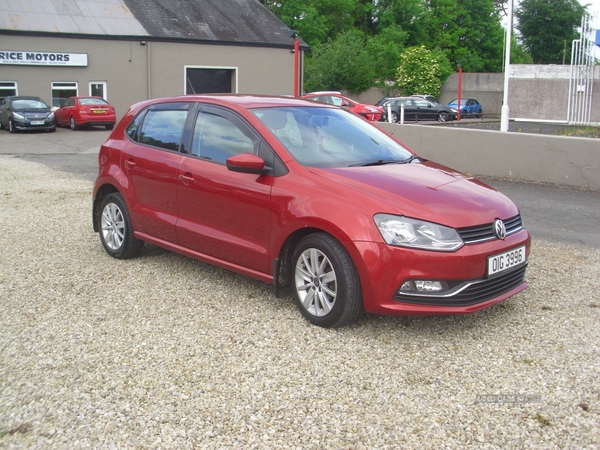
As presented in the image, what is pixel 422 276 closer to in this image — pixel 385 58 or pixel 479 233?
pixel 479 233

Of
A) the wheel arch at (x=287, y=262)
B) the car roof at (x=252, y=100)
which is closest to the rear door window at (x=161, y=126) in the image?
the car roof at (x=252, y=100)

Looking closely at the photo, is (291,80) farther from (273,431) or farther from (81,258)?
(273,431)

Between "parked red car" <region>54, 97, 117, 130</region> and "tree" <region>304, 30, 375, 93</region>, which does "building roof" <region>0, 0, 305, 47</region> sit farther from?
"tree" <region>304, 30, 375, 93</region>

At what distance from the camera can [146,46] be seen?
35625 millimetres

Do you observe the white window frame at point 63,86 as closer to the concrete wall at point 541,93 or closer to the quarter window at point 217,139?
the concrete wall at point 541,93

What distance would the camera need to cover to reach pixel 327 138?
223 inches

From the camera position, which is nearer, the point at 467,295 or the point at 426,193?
the point at 467,295

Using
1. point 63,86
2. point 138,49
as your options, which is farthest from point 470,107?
point 63,86

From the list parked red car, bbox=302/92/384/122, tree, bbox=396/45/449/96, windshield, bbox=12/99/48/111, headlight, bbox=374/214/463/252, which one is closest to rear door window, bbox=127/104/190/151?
headlight, bbox=374/214/463/252

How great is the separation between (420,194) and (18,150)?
1885cm

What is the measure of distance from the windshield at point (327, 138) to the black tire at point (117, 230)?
6.32ft

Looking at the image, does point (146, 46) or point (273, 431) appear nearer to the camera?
point (273, 431)

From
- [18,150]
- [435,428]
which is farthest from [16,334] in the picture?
[18,150]

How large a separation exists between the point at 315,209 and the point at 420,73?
48.0 m
